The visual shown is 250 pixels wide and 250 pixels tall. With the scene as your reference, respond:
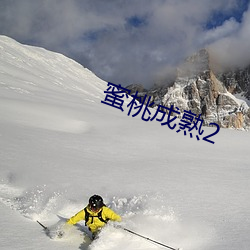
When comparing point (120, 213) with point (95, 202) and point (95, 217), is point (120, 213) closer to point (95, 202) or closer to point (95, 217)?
point (95, 217)

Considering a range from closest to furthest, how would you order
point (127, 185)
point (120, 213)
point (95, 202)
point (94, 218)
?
point (95, 202), point (94, 218), point (120, 213), point (127, 185)

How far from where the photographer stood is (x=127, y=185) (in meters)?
7.78

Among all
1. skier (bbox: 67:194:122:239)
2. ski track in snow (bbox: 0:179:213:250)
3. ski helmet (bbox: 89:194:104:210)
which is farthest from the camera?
skier (bbox: 67:194:122:239)

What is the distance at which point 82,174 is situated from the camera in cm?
841

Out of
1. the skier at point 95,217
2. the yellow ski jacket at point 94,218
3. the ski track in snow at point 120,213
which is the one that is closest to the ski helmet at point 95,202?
the skier at point 95,217

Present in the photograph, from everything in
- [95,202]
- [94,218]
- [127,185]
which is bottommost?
[94,218]

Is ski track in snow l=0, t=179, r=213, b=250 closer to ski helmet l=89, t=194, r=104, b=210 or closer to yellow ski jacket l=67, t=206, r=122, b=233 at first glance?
yellow ski jacket l=67, t=206, r=122, b=233

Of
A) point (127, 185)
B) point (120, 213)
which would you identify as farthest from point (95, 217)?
point (127, 185)

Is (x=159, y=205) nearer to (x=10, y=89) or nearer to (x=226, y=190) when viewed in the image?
(x=226, y=190)

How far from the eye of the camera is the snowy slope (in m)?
5.29

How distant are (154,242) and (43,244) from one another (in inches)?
74.9

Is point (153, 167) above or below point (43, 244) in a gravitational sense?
above

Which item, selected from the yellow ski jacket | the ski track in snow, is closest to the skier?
the yellow ski jacket

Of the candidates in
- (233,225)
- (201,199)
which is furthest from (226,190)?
(233,225)
